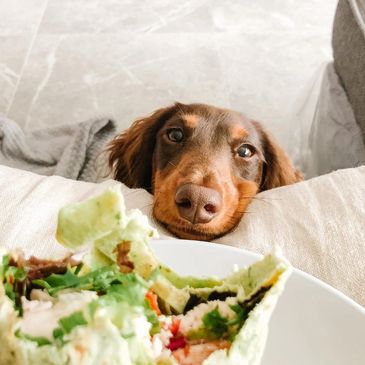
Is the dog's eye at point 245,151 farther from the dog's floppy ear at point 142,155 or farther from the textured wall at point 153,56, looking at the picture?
the textured wall at point 153,56

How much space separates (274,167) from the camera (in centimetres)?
156

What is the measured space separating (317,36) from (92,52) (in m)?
1.23

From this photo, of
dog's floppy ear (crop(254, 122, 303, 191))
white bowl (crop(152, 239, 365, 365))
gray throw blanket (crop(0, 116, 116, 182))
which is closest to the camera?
white bowl (crop(152, 239, 365, 365))

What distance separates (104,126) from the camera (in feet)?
6.56

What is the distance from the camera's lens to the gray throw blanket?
182cm

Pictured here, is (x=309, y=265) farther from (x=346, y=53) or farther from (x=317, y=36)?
(x=317, y=36)

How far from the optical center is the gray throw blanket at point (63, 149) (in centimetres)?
182

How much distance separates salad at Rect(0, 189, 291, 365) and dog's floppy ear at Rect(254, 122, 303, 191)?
0.96 metres

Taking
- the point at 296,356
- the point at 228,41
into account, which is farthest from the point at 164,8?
the point at 296,356

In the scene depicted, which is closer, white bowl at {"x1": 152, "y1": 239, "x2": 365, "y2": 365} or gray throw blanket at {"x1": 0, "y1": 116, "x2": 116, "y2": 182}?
→ white bowl at {"x1": 152, "y1": 239, "x2": 365, "y2": 365}

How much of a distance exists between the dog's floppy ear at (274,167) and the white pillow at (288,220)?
0.29 m

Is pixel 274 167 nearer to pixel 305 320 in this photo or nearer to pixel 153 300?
pixel 305 320

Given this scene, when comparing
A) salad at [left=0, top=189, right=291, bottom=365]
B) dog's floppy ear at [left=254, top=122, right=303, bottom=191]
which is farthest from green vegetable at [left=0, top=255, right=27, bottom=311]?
dog's floppy ear at [left=254, top=122, right=303, bottom=191]

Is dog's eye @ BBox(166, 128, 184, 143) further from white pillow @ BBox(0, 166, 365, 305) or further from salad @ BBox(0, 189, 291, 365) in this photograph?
salad @ BBox(0, 189, 291, 365)
